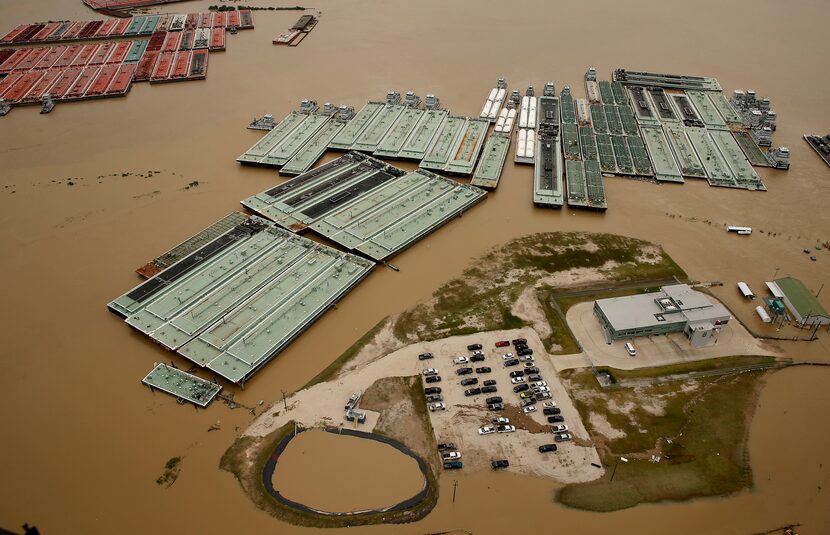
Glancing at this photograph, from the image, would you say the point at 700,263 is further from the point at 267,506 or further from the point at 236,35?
the point at 236,35

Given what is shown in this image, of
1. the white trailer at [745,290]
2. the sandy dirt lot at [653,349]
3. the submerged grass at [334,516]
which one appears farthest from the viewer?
the white trailer at [745,290]

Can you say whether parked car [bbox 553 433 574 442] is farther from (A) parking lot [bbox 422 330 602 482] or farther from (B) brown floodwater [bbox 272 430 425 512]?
(B) brown floodwater [bbox 272 430 425 512]

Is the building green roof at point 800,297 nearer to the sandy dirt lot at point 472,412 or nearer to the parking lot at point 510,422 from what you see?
the sandy dirt lot at point 472,412

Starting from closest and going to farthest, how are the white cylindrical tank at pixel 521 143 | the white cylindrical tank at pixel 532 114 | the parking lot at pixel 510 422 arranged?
1. the parking lot at pixel 510 422
2. the white cylindrical tank at pixel 521 143
3. the white cylindrical tank at pixel 532 114

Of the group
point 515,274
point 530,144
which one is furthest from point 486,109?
point 515,274

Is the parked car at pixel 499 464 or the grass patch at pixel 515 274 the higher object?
the grass patch at pixel 515 274

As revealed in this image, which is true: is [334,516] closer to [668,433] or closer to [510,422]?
[510,422]

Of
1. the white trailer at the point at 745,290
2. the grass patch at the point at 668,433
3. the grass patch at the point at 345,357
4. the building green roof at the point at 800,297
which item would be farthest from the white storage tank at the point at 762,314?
the grass patch at the point at 345,357

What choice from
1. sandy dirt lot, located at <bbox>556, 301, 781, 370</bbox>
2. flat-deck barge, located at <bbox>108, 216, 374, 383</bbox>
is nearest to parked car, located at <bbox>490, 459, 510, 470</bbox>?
sandy dirt lot, located at <bbox>556, 301, 781, 370</bbox>
